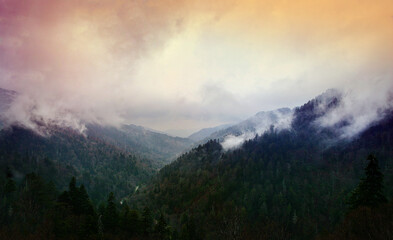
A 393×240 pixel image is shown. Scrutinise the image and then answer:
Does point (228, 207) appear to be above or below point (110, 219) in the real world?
below

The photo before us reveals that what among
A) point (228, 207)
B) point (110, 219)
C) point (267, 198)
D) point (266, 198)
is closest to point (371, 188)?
point (110, 219)

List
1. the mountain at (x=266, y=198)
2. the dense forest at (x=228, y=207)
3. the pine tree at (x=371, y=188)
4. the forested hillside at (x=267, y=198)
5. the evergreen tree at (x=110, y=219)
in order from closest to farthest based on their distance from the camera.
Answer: the pine tree at (x=371, y=188) → the dense forest at (x=228, y=207) → the evergreen tree at (x=110, y=219) → the mountain at (x=266, y=198) → the forested hillside at (x=267, y=198)

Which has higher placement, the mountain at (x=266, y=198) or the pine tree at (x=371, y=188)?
the pine tree at (x=371, y=188)

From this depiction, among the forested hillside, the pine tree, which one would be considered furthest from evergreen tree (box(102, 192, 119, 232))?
the pine tree

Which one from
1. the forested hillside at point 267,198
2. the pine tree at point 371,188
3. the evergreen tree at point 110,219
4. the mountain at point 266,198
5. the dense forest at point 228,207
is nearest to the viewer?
the pine tree at point 371,188

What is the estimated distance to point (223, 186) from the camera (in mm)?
173000

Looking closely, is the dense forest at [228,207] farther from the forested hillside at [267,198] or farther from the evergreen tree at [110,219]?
the forested hillside at [267,198]

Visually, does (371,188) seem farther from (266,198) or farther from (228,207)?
(266,198)

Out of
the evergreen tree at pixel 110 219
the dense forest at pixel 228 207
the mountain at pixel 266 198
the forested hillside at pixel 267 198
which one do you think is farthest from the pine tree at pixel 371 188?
the forested hillside at pixel 267 198

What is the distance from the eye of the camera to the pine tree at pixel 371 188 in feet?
104

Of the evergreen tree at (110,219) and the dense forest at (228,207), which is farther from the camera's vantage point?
the evergreen tree at (110,219)

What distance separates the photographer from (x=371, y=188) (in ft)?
107

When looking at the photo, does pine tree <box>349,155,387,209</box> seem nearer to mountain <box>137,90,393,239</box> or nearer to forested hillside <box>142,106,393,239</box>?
mountain <box>137,90,393,239</box>

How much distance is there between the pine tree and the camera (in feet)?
104
